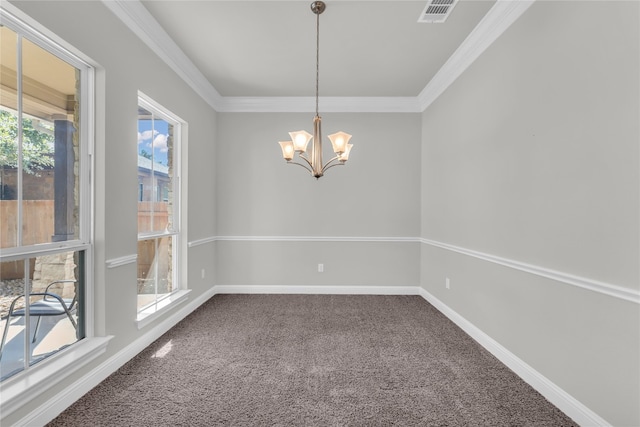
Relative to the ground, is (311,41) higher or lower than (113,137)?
higher

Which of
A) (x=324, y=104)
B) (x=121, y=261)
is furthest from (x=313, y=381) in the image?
(x=324, y=104)

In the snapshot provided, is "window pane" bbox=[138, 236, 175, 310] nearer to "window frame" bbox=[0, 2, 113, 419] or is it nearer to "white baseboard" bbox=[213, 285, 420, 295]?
"window frame" bbox=[0, 2, 113, 419]

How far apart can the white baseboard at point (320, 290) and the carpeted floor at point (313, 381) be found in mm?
1107

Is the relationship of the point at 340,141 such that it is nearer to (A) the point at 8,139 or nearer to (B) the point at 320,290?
(A) the point at 8,139

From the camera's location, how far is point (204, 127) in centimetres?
416

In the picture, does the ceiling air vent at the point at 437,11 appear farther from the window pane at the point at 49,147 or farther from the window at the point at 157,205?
the window pane at the point at 49,147

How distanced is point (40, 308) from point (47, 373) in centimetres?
36

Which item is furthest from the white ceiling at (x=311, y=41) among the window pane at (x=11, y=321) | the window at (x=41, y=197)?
the window pane at (x=11, y=321)

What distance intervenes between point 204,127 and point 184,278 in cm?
193

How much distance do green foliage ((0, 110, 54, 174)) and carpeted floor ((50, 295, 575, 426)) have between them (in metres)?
1.45

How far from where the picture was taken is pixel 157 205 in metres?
3.20

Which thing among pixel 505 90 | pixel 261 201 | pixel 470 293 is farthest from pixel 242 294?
pixel 505 90

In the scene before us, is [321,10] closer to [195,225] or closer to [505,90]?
[505,90]

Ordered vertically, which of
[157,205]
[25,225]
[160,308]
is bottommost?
[160,308]
